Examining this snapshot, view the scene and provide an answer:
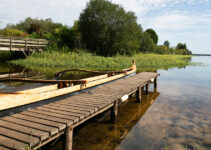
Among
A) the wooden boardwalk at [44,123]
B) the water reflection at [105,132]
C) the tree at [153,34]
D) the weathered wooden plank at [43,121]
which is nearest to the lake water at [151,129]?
the water reflection at [105,132]

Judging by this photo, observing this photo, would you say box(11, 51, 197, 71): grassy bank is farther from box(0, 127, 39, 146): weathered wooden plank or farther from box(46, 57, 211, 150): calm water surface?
box(0, 127, 39, 146): weathered wooden plank

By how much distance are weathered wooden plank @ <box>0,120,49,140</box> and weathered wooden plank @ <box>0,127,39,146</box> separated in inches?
2.7

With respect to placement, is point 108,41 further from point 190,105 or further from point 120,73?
point 190,105

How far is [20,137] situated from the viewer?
2498 millimetres

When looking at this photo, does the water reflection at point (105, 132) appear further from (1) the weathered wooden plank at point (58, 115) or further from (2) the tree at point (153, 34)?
(2) the tree at point (153, 34)

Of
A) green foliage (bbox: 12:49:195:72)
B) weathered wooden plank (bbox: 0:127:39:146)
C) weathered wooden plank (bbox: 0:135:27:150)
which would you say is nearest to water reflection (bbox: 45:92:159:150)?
weathered wooden plank (bbox: 0:127:39:146)

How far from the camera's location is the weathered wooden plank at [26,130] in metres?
2.57

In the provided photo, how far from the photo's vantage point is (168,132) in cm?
460

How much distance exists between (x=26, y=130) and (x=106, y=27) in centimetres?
2233

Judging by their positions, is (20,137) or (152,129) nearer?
(20,137)

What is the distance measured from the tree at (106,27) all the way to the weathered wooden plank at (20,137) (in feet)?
71.3

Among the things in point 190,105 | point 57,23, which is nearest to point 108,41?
point 57,23

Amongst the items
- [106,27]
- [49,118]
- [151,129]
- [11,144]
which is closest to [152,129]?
[151,129]

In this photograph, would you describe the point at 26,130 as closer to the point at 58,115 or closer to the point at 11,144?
the point at 11,144
